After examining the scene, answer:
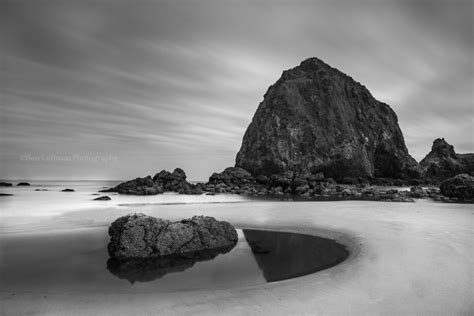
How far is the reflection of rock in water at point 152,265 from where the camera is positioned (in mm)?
7895

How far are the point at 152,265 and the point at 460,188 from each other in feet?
117

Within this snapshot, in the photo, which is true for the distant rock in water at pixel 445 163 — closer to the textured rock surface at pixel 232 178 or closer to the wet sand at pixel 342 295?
the textured rock surface at pixel 232 178

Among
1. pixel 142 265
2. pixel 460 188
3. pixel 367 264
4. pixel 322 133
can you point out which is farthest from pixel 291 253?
pixel 322 133

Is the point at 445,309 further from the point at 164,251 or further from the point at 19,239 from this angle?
the point at 19,239

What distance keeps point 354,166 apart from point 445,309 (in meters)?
72.9

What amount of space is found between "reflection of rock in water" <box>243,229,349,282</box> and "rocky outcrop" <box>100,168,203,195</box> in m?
34.5

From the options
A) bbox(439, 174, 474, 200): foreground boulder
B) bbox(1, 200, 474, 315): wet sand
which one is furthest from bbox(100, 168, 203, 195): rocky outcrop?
bbox(1, 200, 474, 315): wet sand

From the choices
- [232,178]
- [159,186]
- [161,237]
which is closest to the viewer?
[161,237]

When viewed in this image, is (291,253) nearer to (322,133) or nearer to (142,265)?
(142,265)

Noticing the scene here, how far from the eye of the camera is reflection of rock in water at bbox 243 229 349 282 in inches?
326

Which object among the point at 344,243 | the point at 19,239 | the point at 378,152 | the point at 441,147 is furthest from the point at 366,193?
the point at 441,147

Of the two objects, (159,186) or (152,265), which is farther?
(159,186)

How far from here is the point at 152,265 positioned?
28.7 ft

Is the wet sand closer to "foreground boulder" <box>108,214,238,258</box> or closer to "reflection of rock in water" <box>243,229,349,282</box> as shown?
"reflection of rock in water" <box>243,229,349,282</box>
